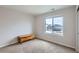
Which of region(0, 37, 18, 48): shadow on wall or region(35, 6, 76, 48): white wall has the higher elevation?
region(35, 6, 76, 48): white wall

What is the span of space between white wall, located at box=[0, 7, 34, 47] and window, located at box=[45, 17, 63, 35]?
161cm

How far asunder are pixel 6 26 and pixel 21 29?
1063 mm

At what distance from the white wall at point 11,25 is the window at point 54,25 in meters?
1.61

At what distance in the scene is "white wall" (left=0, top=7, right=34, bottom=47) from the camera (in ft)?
11.4

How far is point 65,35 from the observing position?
3514mm

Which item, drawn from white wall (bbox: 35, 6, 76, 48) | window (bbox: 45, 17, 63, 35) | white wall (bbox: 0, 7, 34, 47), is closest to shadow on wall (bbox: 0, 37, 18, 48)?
white wall (bbox: 0, 7, 34, 47)

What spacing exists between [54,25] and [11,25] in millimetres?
2862

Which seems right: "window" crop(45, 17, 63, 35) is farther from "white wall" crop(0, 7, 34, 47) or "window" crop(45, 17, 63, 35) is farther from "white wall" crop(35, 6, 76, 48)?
"white wall" crop(0, 7, 34, 47)

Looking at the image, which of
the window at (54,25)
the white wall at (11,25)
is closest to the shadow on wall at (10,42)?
the white wall at (11,25)

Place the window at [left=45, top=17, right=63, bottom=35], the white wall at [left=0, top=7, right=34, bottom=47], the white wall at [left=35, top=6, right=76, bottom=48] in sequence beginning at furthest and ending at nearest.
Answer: the window at [left=45, top=17, right=63, bottom=35]
the white wall at [left=0, top=7, right=34, bottom=47]
the white wall at [left=35, top=6, right=76, bottom=48]

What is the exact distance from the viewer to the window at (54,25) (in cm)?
385
